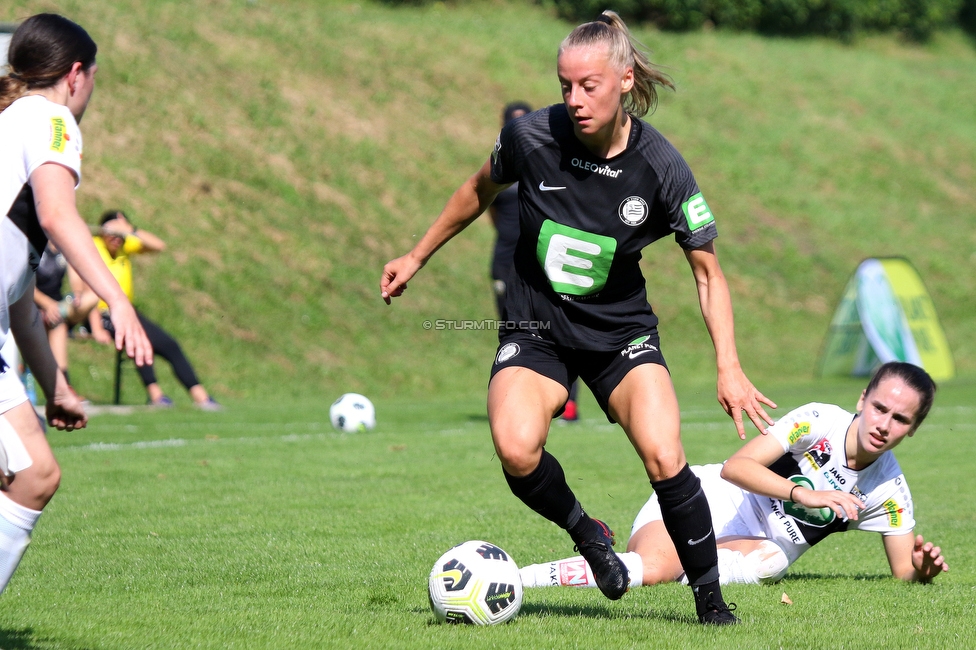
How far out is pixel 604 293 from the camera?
14.0 feet

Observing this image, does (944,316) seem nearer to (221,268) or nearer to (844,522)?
(221,268)

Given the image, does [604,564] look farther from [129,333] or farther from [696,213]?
[129,333]

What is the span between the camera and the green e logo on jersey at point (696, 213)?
4.10 m

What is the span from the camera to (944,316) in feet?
77.6

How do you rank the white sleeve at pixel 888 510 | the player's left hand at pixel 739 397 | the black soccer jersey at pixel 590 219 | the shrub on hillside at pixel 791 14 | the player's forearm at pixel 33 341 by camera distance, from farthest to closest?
the shrub on hillside at pixel 791 14, the white sleeve at pixel 888 510, the black soccer jersey at pixel 590 219, the player's left hand at pixel 739 397, the player's forearm at pixel 33 341

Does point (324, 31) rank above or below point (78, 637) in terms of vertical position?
below

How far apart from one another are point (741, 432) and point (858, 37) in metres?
38.1

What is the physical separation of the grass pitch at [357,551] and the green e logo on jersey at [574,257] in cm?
130

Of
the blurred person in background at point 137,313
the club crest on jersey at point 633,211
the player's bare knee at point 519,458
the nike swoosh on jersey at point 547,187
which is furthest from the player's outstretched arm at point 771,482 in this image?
the blurred person in background at point 137,313

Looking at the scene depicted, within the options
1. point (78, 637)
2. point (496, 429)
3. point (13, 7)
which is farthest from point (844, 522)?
point (13, 7)

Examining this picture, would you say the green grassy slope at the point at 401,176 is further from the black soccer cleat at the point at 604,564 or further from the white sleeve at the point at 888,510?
the black soccer cleat at the point at 604,564

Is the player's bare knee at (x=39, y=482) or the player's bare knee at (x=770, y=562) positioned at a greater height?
→ the player's bare knee at (x=39, y=482)

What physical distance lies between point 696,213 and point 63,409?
2412 mm

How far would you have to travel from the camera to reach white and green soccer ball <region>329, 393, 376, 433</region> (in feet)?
35.3
